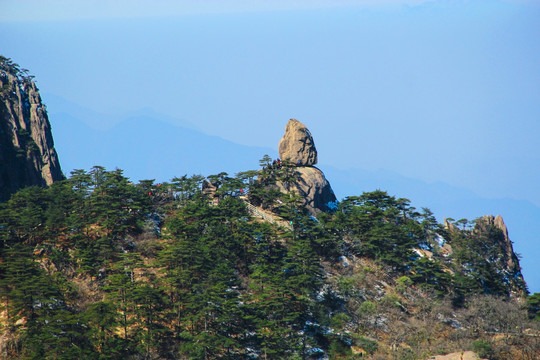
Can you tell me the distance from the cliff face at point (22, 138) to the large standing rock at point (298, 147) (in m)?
53.4

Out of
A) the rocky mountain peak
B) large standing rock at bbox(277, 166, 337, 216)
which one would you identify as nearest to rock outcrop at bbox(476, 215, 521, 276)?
the rocky mountain peak

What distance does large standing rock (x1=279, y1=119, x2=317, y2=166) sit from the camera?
86812 millimetres

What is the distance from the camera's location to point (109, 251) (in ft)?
189

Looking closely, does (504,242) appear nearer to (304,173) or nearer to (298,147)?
(304,173)

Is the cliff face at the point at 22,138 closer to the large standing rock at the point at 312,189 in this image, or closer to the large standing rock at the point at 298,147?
the large standing rock at the point at 298,147

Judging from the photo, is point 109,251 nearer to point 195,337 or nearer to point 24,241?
point 24,241

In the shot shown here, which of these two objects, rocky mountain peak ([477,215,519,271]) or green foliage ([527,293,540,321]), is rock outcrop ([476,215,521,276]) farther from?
green foliage ([527,293,540,321])

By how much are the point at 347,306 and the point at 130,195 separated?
30666mm

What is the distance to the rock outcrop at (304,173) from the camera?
264 ft

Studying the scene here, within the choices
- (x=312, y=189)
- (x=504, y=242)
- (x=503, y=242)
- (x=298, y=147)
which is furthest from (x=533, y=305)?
(x=298, y=147)

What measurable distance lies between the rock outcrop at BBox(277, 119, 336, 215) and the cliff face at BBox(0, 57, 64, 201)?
5431 cm

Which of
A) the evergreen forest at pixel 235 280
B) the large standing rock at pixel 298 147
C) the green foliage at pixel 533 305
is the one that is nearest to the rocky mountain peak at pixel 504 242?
the evergreen forest at pixel 235 280

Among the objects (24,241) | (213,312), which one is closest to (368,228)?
(213,312)

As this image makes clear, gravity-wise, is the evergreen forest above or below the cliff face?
below
